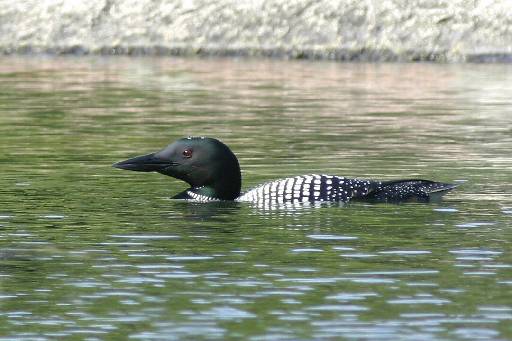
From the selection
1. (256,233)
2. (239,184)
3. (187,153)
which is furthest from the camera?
(187,153)

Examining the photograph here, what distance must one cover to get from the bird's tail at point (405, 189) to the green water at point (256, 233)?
16 centimetres

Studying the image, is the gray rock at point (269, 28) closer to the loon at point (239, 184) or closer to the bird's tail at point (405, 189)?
the loon at point (239, 184)

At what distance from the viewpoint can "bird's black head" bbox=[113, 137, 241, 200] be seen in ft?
50.8

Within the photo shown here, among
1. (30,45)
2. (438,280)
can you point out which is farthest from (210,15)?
(438,280)

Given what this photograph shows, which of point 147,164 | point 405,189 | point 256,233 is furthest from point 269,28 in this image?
point 256,233

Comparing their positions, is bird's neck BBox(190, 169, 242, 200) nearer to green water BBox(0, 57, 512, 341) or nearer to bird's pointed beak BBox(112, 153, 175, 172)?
green water BBox(0, 57, 512, 341)

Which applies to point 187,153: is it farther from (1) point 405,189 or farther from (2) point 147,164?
(1) point 405,189

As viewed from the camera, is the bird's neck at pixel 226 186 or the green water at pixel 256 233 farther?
the bird's neck at pixel 226 186

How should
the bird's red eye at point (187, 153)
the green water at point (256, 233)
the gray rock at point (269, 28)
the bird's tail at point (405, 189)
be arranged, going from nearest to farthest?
the green water at point (256, 233) < the bird's tail at point (405, 189) < the bird's red eye at point (187, 153) < the gray rock at point (269, 28)

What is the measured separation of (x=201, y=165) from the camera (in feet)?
51.1

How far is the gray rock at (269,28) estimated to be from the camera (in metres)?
38.6

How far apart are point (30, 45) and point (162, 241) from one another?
28811 mm

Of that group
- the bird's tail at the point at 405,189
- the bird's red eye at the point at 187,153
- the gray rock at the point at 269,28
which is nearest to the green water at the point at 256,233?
the bird's tail at the point at 405,189

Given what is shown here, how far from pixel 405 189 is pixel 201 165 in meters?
1.66
